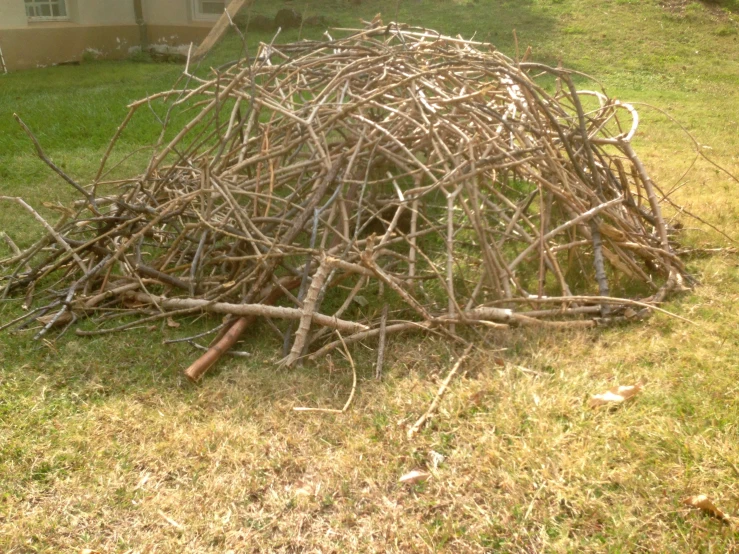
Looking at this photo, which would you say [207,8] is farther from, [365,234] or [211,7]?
[365,234]

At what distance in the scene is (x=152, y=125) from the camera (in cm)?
795

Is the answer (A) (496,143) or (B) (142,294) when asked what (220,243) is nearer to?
(B) (142,294)

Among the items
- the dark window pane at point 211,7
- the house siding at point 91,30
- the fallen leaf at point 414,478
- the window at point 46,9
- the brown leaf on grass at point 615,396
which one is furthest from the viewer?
the dark window pane at point 211,7

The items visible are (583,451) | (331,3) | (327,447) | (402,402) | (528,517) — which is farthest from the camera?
(331,3)

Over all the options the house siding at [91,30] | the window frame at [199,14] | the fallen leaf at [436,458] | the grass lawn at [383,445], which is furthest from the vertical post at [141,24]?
the fallen leaf at [436,458]

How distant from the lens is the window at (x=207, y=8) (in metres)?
13.8

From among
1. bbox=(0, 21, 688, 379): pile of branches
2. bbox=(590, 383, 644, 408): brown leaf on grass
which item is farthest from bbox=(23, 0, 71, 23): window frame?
bbox=(590, 383, 644, 408): brown leaf on grass

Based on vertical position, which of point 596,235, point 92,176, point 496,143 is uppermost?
point 496,143

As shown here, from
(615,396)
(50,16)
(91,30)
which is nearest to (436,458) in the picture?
(615,396)

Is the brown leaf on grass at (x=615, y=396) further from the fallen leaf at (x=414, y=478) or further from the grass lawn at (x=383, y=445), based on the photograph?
the fallen leaf at (x=414, y=478)

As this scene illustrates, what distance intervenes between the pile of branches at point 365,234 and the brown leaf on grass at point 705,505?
1141 millimetres

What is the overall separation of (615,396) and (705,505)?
2.05ft

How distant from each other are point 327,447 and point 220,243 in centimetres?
183

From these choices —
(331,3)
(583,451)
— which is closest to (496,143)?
(583,451)
